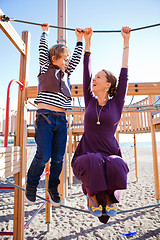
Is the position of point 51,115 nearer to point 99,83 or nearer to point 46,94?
point 46,94

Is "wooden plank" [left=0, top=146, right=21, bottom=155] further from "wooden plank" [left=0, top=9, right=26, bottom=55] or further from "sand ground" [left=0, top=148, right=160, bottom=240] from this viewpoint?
"sand ground" [left=0, top=148, right=160, bottom=240]

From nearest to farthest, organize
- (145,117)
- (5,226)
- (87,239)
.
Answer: (87,239)
(5,226)
(145,117)

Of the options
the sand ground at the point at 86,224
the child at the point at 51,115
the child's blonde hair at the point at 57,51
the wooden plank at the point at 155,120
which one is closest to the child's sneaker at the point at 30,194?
the child at the point at 51,115

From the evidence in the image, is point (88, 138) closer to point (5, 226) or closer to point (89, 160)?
point (89, 160)

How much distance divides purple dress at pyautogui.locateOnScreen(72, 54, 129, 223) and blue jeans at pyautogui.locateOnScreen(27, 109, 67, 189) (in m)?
0.21

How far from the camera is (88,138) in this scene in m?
1.46

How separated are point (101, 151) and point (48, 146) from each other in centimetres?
45

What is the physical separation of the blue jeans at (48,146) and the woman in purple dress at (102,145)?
0.22 meters

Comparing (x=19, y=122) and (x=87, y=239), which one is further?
(x=87, y=239)

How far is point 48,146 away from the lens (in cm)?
147

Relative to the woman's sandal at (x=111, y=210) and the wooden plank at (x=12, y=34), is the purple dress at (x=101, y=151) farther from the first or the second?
the wooden plank at (x=12, y=34)

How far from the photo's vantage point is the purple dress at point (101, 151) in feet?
3.90

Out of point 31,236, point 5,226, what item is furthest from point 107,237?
point 5,226

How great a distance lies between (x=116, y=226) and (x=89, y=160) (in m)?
2.44
